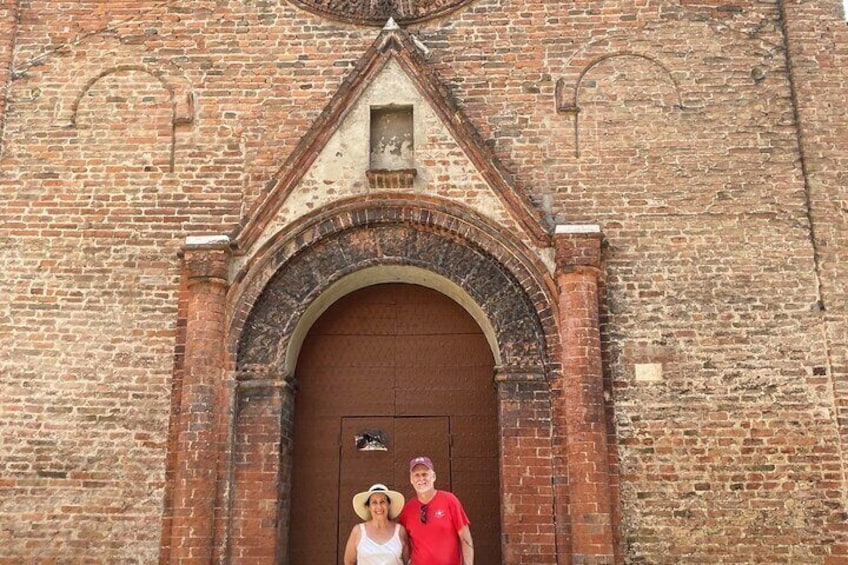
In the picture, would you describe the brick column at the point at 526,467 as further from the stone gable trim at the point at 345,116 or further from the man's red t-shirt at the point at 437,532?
the man's red t-shirt at the point at 437,532

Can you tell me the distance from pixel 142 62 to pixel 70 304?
9.61 feet

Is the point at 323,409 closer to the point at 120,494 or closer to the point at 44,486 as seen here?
the point at 120,494

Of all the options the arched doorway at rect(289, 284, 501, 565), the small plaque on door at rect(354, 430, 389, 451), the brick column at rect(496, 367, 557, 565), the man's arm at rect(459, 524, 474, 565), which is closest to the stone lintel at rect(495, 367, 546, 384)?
the brick column at rect(496, 367, 557, 565)

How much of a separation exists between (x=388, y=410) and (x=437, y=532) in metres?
2.80

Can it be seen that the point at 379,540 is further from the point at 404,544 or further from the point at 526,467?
the point at 526,467

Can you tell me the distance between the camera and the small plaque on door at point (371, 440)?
8.91 m

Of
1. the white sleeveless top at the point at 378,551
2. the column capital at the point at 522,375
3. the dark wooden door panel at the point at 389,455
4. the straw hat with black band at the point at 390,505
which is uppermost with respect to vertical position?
the column capital at the point at 522,375

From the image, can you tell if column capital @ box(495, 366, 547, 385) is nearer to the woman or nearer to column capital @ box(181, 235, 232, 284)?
the woman

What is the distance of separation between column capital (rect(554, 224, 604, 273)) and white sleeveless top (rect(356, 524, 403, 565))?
3.31m

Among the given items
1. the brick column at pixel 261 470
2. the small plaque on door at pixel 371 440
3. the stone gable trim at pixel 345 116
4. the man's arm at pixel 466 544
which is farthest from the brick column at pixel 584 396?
the brick column at pixel 261 470

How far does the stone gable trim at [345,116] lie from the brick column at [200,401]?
42cm

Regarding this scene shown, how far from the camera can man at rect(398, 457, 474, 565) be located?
6.29 metres

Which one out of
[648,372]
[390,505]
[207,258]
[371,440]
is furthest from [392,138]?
[390,505]

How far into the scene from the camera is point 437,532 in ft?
20.7
